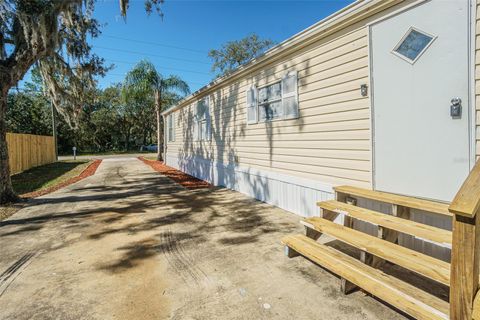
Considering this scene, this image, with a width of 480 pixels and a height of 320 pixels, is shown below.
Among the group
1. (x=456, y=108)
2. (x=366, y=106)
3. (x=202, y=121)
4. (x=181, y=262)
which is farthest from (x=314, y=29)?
(x=202, y=121)

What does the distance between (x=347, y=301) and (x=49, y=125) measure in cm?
3648

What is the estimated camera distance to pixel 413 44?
316 cm

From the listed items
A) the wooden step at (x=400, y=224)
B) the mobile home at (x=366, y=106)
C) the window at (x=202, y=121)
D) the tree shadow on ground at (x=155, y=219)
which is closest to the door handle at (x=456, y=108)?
the mobile home at (x=366, y=106)

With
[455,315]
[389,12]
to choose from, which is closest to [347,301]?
[455,315]

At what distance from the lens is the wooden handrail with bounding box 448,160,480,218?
5.10 ft

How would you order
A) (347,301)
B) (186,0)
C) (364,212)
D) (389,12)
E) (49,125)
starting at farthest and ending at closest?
(49,125) → (186,0) → (389,12) → (364,212) → (347,301)

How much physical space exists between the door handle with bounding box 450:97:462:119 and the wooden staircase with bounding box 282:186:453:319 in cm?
90

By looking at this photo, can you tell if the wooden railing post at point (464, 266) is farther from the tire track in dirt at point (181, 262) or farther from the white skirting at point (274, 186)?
the white skirting at point (274, 186)

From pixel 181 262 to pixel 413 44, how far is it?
3.68 metres

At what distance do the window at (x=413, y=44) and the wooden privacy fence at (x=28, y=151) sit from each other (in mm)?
13427

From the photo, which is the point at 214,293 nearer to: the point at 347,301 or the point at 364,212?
the point at 347,301

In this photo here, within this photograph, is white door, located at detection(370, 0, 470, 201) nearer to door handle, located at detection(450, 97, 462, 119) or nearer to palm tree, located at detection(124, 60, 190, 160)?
door handle, located at detection(450, 97, 462, 119)

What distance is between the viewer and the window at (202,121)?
376 inches

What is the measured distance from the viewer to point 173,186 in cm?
887
